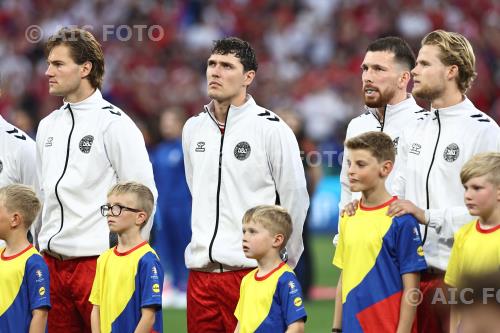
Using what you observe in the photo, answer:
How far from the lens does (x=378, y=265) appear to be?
6031 millimetres

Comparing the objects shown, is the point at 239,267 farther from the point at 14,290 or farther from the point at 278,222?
the point at 14,290

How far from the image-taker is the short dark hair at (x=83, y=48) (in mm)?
7148

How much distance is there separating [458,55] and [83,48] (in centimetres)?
238

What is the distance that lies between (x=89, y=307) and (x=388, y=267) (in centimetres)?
189

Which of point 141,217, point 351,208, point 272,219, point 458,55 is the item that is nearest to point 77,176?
point 141,217

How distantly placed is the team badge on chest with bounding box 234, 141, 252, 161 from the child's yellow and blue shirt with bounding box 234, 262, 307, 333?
834mm

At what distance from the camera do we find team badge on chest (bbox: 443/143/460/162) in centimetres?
621

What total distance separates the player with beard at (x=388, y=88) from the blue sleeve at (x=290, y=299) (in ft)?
2.60

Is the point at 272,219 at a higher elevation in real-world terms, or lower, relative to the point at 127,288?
higher

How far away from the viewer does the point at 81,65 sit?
717cm

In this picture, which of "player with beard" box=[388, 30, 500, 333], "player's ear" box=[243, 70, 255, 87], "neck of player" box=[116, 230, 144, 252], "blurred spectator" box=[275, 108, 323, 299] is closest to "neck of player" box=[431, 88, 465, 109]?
"player with beard" box=[388, 30, 500, 333]

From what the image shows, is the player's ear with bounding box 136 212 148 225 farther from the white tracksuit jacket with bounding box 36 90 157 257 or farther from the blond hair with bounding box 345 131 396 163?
the blond hair with bounding box 345 131 396 163

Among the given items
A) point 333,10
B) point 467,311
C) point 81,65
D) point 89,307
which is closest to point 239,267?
point 89,307

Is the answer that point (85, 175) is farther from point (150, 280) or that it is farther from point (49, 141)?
point (150, 280)
